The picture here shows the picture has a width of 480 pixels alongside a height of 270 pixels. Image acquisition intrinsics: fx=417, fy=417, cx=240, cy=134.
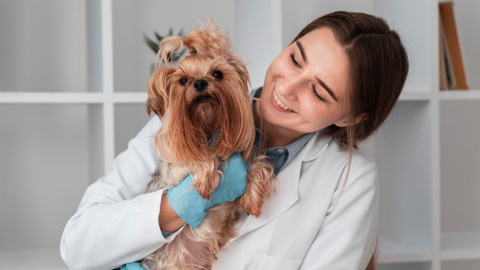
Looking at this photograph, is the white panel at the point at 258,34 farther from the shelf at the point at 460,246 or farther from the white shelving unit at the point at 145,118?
the shelf at the point at 460,246

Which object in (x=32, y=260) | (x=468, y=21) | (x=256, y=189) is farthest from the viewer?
(x=468, y=21)

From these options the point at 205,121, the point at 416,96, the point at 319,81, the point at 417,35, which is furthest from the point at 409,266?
the point at 205,121

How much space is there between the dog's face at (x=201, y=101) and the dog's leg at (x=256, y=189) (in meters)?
0.17

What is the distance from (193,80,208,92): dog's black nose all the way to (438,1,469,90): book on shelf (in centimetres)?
143

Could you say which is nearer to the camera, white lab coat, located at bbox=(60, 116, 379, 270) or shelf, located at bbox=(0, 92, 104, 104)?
white lab coat, located at bbox=(60, 116, 379, 270)

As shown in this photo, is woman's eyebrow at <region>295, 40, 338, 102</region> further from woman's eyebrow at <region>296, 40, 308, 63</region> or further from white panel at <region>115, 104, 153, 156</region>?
white panel at <region>115, 104, 153, 156</region>

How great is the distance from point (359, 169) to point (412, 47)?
0.84m

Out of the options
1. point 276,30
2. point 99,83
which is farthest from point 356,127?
point 99,83

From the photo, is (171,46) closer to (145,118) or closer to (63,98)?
(63,98)

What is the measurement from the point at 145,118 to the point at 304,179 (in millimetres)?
1310

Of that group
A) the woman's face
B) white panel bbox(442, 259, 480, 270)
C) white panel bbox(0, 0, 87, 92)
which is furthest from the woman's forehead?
white panel bbox(442, 259, 480, 270)

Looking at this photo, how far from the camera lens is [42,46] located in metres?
2.36

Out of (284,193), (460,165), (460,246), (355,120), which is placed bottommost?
(460,246)

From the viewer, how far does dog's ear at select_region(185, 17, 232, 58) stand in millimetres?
1184
